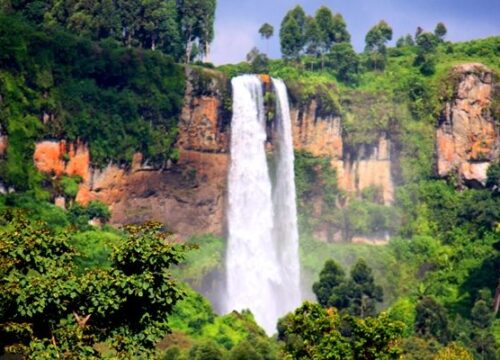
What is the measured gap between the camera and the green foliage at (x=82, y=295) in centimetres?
2105

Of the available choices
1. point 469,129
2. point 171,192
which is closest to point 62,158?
point 171,192

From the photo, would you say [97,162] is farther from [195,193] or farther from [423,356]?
[423,356]

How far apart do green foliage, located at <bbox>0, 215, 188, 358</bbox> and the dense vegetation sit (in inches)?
923

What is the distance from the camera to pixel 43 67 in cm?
6956

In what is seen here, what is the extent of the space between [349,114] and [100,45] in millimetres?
22745

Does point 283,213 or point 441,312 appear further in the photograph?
point 283,213

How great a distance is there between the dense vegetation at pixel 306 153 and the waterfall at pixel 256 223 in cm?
171

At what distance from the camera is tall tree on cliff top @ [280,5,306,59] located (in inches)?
3639

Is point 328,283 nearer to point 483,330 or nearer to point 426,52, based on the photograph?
point 483,330

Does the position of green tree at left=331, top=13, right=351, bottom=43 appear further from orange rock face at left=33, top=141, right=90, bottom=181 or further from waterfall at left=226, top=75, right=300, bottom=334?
orange rock face at left=33, top=141, right=90, bottom=181

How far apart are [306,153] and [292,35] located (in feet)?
43.2

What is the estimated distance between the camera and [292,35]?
303ft

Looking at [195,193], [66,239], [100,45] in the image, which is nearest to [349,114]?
[195,193]

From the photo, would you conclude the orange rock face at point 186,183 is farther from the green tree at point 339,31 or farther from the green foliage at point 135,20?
the green tree at point 339,31
